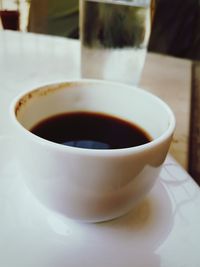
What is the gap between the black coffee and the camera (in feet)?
1.13

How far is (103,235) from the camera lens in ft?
0.97

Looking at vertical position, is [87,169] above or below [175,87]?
above

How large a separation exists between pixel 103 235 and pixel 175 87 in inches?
18.3

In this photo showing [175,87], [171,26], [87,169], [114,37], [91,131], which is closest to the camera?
[87,169]

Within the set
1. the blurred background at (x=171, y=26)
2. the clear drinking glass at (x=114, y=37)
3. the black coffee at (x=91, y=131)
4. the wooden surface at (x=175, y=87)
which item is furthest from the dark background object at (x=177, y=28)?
the black coffee at (x=91, y=131)

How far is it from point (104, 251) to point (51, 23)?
985 mm

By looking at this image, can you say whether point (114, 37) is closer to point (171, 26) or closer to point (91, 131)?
point (91, 131)

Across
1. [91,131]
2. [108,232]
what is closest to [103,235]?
[108,232]

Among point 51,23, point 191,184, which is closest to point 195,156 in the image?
point 191,184

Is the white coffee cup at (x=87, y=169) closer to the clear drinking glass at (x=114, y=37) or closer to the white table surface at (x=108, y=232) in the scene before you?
the white table surface at (x=108, y=232)

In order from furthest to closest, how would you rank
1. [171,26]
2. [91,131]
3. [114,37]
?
[171,26]
[114,37]
[91,131]

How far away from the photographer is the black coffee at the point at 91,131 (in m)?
0.35

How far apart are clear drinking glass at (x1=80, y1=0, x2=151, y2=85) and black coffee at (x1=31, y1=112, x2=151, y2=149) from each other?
0.79 feet

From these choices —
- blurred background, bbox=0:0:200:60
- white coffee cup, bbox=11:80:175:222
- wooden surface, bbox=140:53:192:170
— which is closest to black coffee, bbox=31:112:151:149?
white coffee cup, bbox=11:80:175:222
